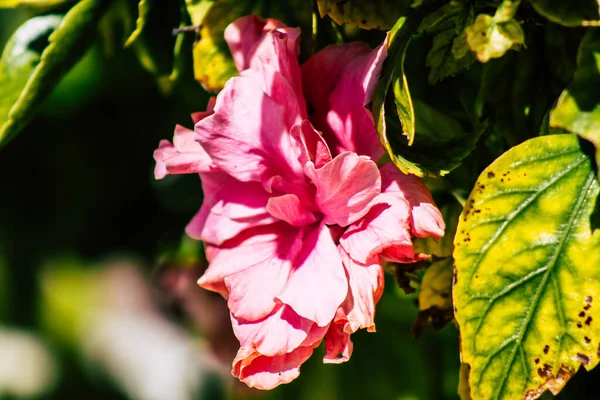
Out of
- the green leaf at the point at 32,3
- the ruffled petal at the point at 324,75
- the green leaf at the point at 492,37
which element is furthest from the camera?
the green leaf at the point at 32,3

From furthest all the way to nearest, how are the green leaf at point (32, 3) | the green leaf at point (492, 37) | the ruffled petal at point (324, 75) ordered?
the green leaf at point (32, 3), the ruffled petal at point (324, 75), the green leaf at point (492, 37)

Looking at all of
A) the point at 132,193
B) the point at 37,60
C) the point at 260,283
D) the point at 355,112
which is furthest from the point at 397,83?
the point at 132,193

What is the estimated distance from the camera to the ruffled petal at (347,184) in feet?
1.52

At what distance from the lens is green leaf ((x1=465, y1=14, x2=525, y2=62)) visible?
41 cm

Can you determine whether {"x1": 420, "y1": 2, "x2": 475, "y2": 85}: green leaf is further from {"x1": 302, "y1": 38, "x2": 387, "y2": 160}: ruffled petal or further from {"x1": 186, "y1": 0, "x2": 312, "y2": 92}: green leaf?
{"x1": 186, "y1": 0, "x2": 312, "y2": 92}: green leaf

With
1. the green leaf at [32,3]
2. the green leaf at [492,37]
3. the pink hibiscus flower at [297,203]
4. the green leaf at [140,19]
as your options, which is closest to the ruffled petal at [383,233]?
the pink hibiscus flower at [297,203]

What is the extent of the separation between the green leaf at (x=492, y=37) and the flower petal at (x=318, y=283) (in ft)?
0.50

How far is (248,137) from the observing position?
20.0 inches

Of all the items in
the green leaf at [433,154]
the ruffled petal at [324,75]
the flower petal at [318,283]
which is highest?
the ruffled petal at [324,75]

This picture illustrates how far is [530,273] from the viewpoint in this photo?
1.51 ft

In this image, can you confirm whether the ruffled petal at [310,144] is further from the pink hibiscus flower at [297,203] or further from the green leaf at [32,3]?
the green leaf at [32,3]

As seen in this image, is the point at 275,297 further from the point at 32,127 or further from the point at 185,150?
the point at 32,127

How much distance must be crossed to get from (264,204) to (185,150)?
2.6 inches

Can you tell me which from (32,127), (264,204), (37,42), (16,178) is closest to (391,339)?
(264,204)
